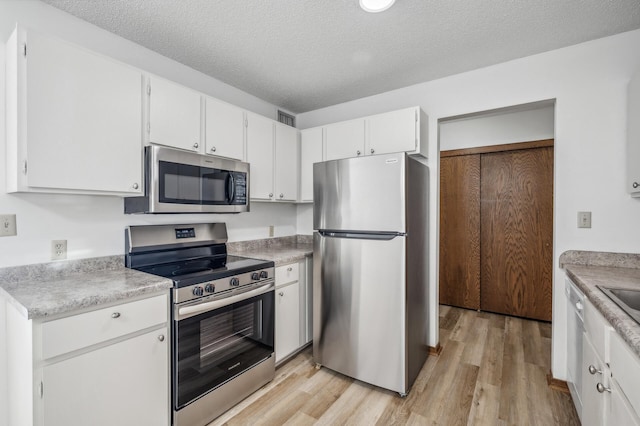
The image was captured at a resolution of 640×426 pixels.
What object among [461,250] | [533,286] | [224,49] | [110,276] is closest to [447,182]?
[461,250]

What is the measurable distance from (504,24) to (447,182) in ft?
7.82

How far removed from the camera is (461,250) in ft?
13.1

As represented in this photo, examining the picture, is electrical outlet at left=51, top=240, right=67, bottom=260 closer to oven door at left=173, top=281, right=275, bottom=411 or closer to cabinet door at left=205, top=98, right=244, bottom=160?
oven door at left=173, top=281, right=275, bottom=411

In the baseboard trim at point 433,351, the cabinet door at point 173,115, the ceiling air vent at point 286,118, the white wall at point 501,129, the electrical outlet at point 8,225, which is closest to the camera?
the electrical outlet at point 8,225

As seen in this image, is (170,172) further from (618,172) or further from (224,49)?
(618,172)

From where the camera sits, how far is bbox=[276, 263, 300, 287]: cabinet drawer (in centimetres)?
244

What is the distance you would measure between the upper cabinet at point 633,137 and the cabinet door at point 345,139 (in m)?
1.78

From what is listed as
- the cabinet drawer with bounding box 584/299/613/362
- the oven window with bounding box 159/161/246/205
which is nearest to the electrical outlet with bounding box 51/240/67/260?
the oven window with bounding box 159/161/246/205

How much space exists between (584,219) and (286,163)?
2404mm

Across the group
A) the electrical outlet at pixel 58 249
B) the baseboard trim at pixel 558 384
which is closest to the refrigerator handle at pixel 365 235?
the baseboard trim at pixel 558 384

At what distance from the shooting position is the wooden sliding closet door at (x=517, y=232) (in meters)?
3.52

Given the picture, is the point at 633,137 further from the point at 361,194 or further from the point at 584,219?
the point at 361,194

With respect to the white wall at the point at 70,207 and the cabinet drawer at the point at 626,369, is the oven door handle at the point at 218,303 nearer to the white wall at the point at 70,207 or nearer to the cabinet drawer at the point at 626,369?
the white wall at the point at 70,207

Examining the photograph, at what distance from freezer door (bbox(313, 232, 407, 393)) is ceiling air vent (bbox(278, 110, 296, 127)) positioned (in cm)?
163
